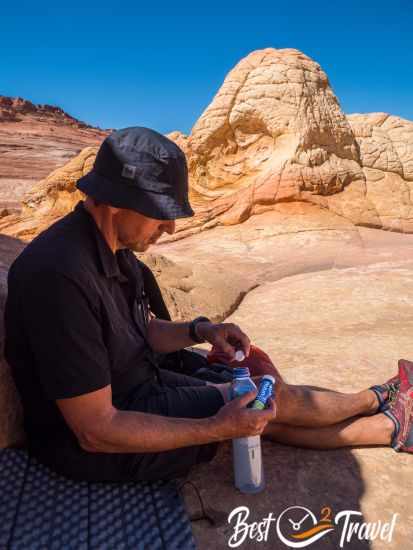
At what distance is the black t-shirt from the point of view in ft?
4.58

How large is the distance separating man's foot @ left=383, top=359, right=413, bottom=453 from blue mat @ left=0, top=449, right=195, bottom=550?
44.0 inches

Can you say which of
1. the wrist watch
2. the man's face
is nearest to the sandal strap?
the wrist watch

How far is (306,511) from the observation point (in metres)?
1.76

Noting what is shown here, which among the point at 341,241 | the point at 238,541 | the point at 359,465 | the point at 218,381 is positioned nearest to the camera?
the point at 238,541

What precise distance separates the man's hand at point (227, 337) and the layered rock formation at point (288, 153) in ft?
27.7

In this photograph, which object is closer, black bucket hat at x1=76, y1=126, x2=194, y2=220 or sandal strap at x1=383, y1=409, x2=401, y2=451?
black bucket hat at x1=76, y1=126, x2=194, y2=220

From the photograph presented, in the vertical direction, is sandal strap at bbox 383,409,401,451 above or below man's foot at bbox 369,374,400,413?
below

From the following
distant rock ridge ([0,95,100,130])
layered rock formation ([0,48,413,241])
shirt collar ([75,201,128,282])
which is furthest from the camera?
distant rock ridge ([0,95,100,130])

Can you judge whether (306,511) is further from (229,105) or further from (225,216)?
(229,105)

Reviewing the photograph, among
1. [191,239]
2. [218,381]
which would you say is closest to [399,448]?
[218,381]

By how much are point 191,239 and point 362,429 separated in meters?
8.33

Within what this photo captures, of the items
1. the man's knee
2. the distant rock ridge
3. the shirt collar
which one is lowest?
the man's knee

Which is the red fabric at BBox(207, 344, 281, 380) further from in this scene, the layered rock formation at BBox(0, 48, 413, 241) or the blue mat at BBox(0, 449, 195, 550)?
the layered rock formation at BBox(0, 48, 413, 241)

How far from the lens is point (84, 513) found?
1620 mm
